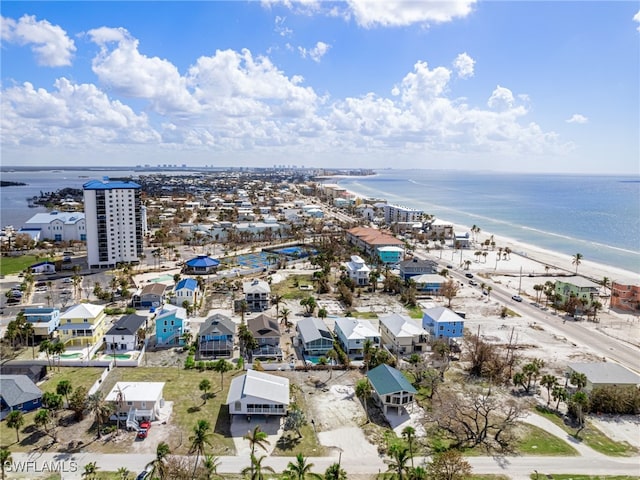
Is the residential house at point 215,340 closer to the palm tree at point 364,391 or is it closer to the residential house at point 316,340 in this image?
the residential house at point 316,340

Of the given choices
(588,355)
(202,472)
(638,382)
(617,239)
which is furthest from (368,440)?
(617,239)

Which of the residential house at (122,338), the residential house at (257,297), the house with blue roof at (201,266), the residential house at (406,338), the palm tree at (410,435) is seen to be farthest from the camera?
the house with blue roof at (201,266)

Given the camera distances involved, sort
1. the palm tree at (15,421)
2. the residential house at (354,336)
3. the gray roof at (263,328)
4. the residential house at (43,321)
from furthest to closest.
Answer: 1. the residential house at (43,321)
2. the gray roof at (263,328)
3. the residential house at (354,336)
4. the palm tree at (15,421)

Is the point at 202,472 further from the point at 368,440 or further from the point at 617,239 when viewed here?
the point at 617,239

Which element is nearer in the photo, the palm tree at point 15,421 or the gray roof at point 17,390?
the palm tree at point 15,421

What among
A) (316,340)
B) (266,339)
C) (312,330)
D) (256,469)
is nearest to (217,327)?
(266,339)

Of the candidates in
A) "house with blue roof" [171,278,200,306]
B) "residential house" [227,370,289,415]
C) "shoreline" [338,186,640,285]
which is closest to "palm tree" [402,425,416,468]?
"residential house" [227,370,289,415]

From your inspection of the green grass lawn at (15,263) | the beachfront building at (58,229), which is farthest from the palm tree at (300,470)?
the beachfront building at (58,229)
